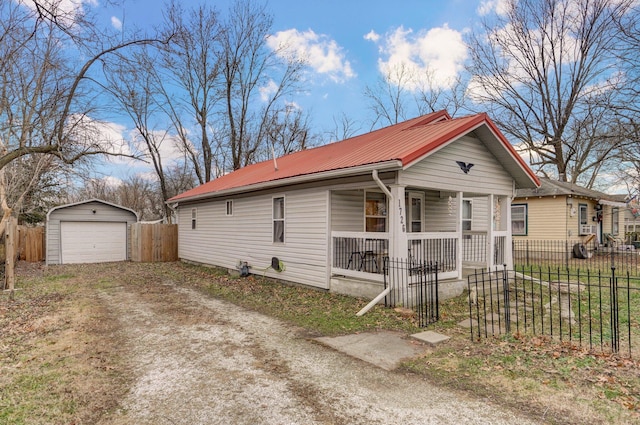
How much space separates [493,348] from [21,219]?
24560 mm

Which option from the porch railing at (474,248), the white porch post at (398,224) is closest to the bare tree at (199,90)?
the porch railing at (474,248)

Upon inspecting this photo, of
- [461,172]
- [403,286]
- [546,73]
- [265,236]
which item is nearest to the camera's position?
[403,286]

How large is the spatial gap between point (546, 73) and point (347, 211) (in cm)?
2242

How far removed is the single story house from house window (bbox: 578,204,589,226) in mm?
8837

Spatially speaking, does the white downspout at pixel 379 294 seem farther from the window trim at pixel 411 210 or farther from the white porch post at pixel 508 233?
the white porch post at pixel 508 233

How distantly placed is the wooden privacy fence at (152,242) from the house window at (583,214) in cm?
1988

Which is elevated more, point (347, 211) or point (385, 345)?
point (347, 211)

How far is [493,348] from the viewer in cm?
516

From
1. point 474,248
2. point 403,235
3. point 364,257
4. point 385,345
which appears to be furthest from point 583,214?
point 385,345

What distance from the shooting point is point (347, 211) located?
31.1ft

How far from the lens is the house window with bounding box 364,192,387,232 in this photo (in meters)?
10.0

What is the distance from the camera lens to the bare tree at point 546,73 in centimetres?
2267

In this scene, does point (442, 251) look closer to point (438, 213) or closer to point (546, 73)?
point (438, 213)

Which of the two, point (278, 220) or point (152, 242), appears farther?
point (152, 242)
